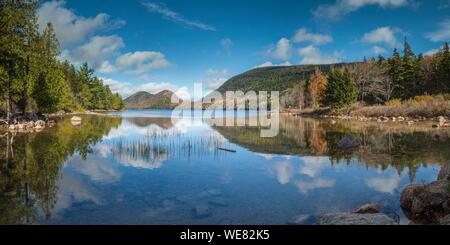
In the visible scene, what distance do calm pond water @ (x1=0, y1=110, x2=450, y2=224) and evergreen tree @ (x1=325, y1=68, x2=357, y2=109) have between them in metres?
47.2

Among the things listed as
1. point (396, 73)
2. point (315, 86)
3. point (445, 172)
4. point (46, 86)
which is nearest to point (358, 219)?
point (445, 172)

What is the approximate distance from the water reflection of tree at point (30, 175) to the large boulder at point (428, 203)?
1038 cm

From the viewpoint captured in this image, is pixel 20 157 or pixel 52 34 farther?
pixel 52 34

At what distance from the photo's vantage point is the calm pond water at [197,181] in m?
10.3

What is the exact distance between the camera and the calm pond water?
33.7ft

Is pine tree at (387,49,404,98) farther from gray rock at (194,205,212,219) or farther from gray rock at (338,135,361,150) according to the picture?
gray rock at (194,205,212,219)

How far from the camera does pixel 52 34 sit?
59.6m

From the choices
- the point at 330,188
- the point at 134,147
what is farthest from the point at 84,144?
the point at 330,188

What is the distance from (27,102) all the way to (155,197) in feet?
152

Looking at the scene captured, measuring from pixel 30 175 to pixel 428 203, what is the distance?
48.2ft

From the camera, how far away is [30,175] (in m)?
14.5

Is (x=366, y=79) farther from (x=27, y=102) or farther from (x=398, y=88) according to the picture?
(x=27, y=102)

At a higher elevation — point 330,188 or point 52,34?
point 52,34
